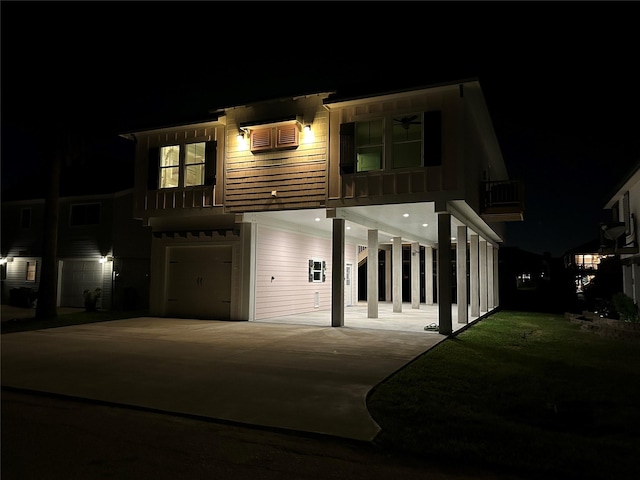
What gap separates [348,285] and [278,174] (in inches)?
379

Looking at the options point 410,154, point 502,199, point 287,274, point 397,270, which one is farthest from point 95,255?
point 502,199

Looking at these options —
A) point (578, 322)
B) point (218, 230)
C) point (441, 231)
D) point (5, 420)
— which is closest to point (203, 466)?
point (5, 420)

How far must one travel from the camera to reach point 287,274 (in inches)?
616

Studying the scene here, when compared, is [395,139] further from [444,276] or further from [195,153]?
[195,153]

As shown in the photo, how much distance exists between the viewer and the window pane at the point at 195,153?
1430 cm

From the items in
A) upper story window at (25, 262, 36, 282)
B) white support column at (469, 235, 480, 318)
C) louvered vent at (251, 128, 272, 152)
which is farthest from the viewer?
upper story window at (25, 262, 36, 282)

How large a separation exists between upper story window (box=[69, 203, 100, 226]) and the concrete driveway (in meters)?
8.86

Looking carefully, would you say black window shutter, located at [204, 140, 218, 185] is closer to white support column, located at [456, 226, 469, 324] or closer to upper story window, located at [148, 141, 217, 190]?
upper story window, located at [148, 141, 217, 190]

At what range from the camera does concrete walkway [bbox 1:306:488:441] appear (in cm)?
499

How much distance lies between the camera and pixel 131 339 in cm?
992

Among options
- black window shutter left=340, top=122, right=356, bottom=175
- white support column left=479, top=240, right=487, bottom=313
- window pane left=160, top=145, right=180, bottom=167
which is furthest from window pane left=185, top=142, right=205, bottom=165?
white support column left=479, top=240, right=487, bottom=313

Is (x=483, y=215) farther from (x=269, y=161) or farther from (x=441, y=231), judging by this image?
(x=269, y=161)

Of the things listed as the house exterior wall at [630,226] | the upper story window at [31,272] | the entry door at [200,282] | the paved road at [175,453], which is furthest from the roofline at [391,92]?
the upper story window at [31,272]

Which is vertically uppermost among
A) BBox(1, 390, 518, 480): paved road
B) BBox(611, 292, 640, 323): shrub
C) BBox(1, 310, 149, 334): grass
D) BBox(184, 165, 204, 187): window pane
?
BBox(184, 165, 204, 187): window pane
